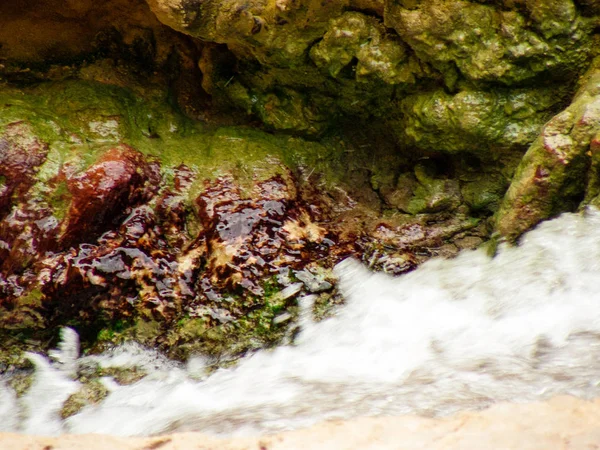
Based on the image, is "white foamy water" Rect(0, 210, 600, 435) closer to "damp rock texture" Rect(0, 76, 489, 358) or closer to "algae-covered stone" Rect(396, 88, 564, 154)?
"damp rock texture" Rect(0, 76, 489, 358)

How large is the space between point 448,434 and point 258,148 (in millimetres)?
2598

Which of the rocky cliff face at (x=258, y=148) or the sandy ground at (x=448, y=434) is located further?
the rocky cliff face at (x=258, y=148)

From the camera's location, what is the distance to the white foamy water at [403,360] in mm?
2062

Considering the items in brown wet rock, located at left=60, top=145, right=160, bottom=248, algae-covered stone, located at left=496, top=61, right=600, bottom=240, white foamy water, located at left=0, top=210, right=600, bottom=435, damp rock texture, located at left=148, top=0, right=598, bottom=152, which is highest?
damp rock texture, located at left=148, top=0, right=598, bottom=152

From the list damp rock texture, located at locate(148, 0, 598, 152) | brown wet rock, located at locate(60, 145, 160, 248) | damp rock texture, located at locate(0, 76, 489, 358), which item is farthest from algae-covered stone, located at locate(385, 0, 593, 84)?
brown wet rock, located at locate(60, 145, 160, 248)

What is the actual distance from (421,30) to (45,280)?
8.64 ft

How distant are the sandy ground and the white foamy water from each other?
0.08 metres

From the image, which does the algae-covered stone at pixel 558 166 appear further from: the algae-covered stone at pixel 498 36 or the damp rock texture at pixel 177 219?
the damp rock texture at pixel 177 219

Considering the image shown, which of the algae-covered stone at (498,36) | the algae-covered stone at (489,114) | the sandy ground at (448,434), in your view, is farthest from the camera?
the algae-covered stone at (489,114)

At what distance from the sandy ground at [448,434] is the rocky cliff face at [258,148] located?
129 cm

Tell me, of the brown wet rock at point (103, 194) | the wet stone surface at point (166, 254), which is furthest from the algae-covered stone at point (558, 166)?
the brown wet rock at point (103, 194)

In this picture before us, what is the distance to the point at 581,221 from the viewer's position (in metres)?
2.95

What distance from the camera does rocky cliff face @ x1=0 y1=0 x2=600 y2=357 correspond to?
3.14 meters

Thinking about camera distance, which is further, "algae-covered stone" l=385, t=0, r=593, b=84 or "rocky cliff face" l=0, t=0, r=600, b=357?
"rocky cliff face" l=0, t=0, r=600, b=357
